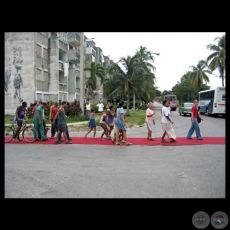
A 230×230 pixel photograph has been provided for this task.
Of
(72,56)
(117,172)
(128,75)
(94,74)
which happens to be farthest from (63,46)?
(117,172)

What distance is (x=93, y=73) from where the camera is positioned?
35000 millimetres

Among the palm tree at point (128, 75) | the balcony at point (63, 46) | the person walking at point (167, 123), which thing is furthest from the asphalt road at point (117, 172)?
the balcony at point (63, 46)

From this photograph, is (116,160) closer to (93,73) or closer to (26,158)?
(26,158)

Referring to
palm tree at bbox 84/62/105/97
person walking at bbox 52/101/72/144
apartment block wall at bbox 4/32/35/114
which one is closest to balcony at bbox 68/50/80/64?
palm tree at bbox 84/62/105/97

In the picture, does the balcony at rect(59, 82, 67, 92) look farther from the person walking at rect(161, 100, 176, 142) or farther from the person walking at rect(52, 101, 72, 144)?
the person walking at rect(161, 100, 176, 142)

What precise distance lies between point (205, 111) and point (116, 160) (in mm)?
7414

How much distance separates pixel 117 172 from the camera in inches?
186

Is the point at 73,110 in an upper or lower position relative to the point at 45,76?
lower

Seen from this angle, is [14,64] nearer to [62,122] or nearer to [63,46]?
[62,122]

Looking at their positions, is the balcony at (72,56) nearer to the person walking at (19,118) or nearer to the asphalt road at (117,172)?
the person walking at (19,118)

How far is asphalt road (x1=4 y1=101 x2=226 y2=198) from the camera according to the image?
3.34 m
